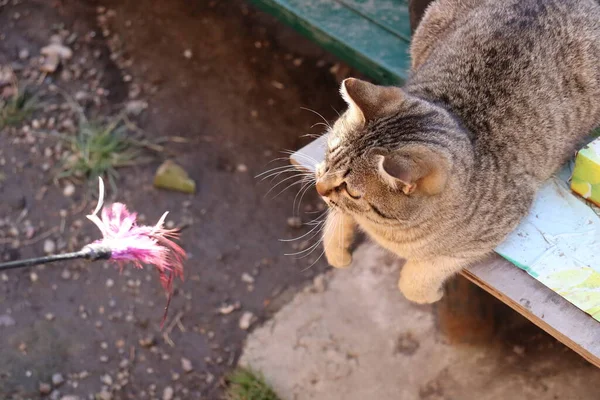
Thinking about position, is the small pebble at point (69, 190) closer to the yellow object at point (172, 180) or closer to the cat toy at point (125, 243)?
the yellow object at point (172, 180)

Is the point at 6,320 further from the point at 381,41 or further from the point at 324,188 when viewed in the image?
the point at 381,41

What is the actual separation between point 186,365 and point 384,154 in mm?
1282

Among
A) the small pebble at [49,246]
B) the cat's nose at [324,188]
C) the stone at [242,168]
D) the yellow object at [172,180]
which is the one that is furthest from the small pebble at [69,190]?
the cat's nose at [324,188]

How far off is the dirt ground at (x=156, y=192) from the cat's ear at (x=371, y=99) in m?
1.13

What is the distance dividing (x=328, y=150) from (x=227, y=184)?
3.84ft

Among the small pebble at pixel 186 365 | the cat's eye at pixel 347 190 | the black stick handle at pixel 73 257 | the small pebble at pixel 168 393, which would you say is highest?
the black stick handle at pixel 73 257

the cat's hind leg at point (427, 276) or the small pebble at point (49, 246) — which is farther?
the small pebble at point (49, 246)

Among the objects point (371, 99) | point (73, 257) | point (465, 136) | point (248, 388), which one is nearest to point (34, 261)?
point (73, 257)

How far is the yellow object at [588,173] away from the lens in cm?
158

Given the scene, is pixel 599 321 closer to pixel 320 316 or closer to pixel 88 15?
pixel 320 316

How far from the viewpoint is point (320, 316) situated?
2.44 metres

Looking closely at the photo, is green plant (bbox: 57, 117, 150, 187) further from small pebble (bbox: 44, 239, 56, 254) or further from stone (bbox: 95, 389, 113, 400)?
stone (bbox: 95, 389, 113, 400)

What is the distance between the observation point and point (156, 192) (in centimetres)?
270

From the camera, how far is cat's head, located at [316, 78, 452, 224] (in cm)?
143
